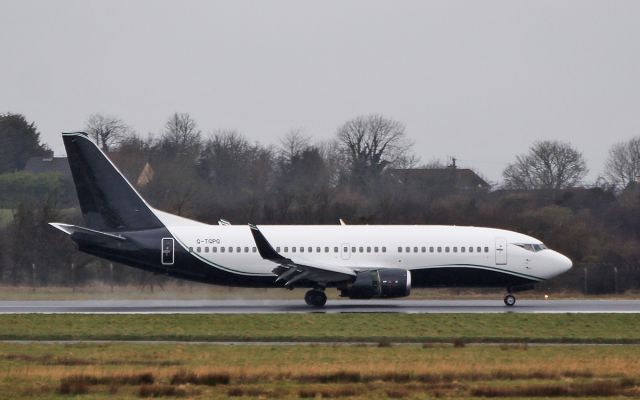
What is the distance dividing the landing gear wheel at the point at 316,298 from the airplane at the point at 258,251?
1.4 inches

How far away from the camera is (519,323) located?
3462cm

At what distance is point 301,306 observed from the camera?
43438 millimetres

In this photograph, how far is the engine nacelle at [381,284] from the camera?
41.8 meters

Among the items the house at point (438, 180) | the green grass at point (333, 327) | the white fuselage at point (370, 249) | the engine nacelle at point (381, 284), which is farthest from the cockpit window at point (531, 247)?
the house at point (438, 180)

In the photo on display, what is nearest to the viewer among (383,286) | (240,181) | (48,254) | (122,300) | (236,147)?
(383,286)

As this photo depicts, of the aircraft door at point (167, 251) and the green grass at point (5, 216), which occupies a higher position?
the green grass at point (5, 216)

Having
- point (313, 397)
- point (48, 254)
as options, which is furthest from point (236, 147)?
point (313, 397)

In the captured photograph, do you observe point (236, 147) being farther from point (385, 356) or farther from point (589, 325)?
point (385, 356)

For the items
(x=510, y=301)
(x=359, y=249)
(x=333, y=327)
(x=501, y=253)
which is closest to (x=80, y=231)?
(x=359, y=249)

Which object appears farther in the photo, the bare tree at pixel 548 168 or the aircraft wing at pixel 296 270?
the bare tree at pixel 548 168

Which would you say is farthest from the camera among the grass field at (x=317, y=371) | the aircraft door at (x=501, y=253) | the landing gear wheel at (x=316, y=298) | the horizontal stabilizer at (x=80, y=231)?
the aircraft door at (x=501, y=253)

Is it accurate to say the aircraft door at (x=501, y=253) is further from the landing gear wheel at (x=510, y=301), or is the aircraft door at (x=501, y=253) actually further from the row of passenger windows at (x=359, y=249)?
the landing gear wheel at (x=510, y=301)

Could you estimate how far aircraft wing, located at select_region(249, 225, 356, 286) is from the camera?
136 feet

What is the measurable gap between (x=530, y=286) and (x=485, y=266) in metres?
2.65
